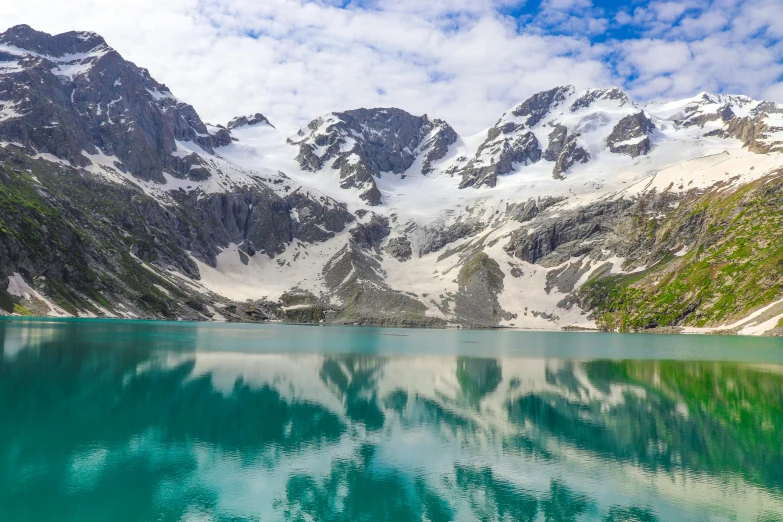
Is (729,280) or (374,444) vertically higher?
(729,280)

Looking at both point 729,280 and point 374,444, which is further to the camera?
point 729,280

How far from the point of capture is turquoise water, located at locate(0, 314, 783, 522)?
24.3 m

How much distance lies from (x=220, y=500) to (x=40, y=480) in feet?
26.3

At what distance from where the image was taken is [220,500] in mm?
24266

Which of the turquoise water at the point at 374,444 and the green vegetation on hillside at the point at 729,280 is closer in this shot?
the turquoise water at the point at 374,444

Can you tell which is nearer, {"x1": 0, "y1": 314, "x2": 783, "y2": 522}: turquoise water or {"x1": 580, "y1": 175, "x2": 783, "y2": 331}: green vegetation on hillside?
{"x1": 0, "y1": 314, "x2": 783, "y2": 522}: turquoise water

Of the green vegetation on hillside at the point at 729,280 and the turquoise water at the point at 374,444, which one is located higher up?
the green vegetation on hillside at the point at 729,280

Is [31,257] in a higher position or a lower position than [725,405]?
higher

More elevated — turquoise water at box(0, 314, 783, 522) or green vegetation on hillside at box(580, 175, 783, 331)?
green vegetation on hillside at box(580, 175, 783, 331)

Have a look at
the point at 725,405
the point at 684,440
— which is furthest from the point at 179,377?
the point at 725,405

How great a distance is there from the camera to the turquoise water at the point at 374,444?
79.8 ft

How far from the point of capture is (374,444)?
34.6 metres

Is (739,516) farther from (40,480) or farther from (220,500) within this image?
(40,480)

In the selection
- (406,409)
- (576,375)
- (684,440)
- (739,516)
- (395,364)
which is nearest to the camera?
(739,516)
